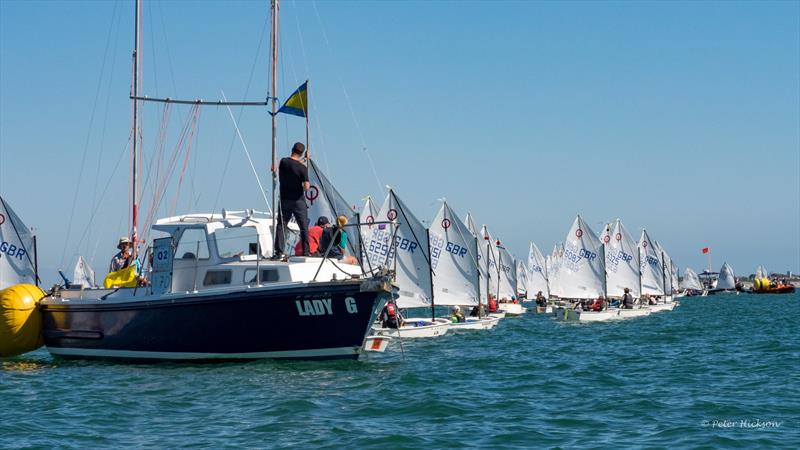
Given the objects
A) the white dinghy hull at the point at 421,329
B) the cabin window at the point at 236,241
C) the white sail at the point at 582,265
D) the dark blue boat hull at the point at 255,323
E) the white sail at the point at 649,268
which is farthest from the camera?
the white sail at the point at 649,268

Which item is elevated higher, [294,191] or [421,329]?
[294,191]

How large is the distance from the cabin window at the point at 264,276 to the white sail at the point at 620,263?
43.0 m

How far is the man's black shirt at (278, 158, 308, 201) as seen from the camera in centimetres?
2280

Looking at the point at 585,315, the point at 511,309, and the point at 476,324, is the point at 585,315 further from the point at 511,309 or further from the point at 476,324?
the point at 511,309

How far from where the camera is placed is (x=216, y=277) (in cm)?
2336

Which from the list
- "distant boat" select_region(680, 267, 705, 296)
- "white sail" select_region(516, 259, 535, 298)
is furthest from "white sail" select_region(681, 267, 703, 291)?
"white sail" select_region(516, 259, 535, 298)

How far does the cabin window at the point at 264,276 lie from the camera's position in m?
22.8

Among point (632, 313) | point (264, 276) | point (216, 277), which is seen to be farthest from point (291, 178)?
point (632, 313)

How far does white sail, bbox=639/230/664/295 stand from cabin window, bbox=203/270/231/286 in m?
52.2

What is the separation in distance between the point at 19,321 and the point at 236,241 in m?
6.33

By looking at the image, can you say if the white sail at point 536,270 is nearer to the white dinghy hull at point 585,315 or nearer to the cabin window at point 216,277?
the white dinghy hull at point 585,315

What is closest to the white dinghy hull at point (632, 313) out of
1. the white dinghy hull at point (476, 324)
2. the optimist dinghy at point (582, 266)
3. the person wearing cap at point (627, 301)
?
the person wearing cap at point (627, 301)

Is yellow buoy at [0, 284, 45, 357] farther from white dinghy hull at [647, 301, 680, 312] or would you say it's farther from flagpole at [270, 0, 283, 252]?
white dinghy hull at [647, 301, 680, 312]

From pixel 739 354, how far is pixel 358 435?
669 inches
